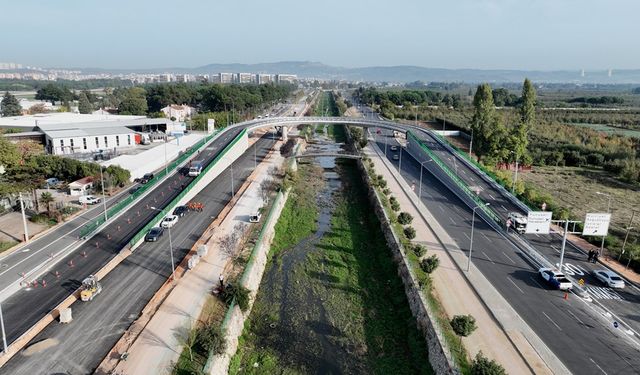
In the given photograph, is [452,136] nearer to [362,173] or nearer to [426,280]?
[362,173]

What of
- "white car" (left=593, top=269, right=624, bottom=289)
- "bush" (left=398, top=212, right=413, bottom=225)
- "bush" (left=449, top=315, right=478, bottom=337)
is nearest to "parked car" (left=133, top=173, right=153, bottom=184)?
"bush" (left=398, top=212, right=413, bottom=225)

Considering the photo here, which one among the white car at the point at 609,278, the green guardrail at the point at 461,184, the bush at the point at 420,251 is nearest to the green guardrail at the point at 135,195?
the bush at the point at 420,251

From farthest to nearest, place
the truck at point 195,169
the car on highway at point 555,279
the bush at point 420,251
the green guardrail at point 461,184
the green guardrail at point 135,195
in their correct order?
the truck at point 195,169 → the green guardrail at point 461,184 → the green guardrail at point 135,195 → the bush at point 420,251 → the car on highway at point 555,279

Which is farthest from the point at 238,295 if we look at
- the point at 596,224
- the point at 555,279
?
the point at 596,224

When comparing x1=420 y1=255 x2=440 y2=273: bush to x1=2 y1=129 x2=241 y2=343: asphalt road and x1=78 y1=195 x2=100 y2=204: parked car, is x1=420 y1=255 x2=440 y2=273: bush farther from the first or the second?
x1=78 y1=195 x2=100 y2=204: parked car

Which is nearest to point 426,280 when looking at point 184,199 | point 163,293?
point 163,293

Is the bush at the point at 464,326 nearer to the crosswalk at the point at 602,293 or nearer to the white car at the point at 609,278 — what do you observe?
the crosswalk at the point at 602,293

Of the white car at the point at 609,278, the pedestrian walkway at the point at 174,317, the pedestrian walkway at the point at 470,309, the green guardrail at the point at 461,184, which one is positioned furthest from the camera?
the green guardrail at the point at 461,184
